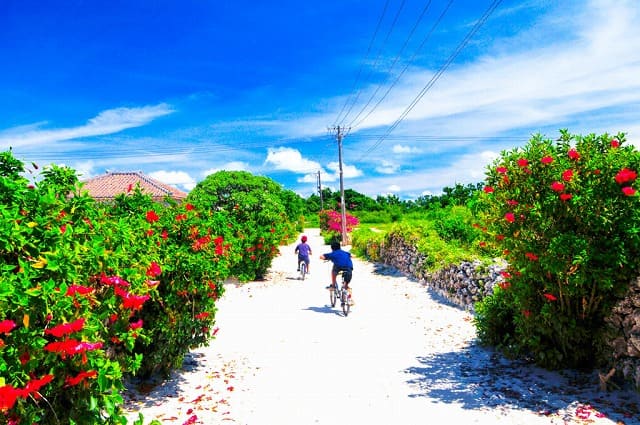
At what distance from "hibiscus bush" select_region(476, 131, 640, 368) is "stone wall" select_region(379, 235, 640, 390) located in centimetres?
23

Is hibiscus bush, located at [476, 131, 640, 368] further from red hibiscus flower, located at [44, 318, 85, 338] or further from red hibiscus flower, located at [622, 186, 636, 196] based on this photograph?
red hibiscus flower, located at [44, 318, 85, 338]

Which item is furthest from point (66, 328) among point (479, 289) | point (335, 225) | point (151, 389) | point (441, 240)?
point (335, 225)

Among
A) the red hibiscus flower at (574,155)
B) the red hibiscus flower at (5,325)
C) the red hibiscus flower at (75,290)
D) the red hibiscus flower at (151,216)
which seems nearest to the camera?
the red hibiscus flower at (5,325)

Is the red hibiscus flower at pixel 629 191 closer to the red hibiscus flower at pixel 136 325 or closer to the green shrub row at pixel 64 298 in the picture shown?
the green shrub row at pixel 64 298

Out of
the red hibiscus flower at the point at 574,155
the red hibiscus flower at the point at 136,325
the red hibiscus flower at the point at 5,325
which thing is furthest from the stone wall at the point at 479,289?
the red hibiscus flower at the point at 5,325

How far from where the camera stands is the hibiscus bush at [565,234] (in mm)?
5254

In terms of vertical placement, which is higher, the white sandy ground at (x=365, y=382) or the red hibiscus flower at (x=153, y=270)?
the red hibiscus flower at (x=153, y=270)

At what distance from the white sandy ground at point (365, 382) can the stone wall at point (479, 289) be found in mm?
484

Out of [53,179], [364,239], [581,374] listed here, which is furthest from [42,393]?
[364,239]

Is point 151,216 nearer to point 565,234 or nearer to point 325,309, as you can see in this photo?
point 565,234

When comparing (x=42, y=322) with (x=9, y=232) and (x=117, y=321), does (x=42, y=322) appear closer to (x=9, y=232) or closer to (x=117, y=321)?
(x=9, y=232)

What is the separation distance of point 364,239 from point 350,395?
61.4 ft

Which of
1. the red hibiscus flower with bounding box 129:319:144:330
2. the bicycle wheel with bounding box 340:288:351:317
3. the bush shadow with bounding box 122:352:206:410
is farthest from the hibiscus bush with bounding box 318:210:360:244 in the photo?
the red hibiscus flower with bounding box 129:319:144:330

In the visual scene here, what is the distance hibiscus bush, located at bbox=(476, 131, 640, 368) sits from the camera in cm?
525
